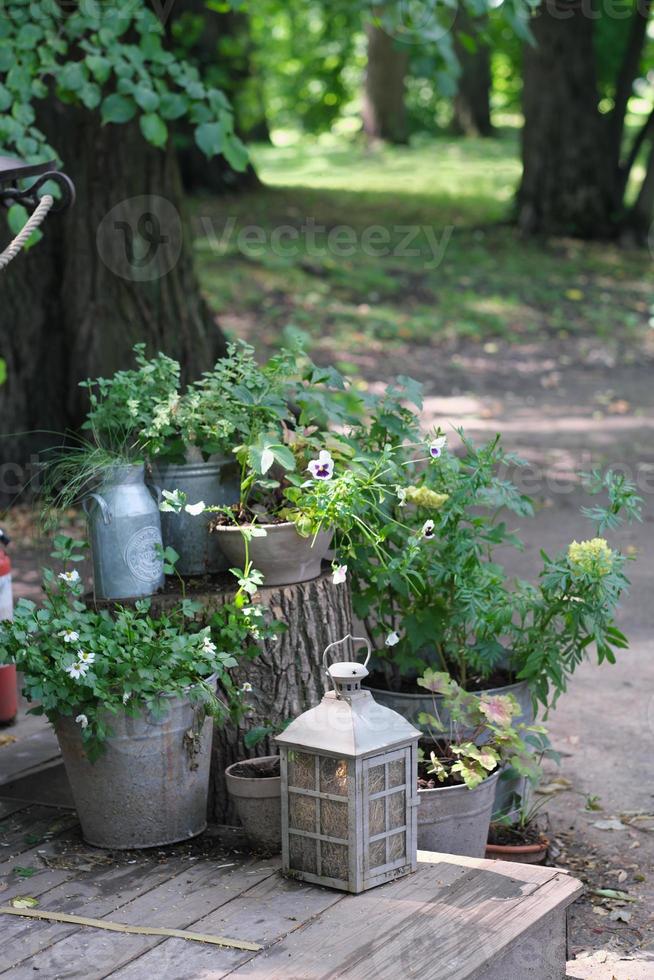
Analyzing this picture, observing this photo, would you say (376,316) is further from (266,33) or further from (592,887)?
(266,33)

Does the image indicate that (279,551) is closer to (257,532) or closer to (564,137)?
(257,532)

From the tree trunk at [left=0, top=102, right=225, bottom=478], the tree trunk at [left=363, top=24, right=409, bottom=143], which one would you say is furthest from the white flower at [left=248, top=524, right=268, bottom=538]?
the tree trunk at [left=363, top=24, right=409, bottom=143]

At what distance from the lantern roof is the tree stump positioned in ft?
1.30

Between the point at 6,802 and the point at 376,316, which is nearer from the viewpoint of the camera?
the point at 6,802

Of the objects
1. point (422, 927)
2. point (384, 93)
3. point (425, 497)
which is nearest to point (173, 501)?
point (425, 497)

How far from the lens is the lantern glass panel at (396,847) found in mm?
3135

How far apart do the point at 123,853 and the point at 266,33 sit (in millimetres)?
25190

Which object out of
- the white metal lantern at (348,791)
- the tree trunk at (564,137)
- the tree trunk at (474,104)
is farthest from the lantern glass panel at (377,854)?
the tree trunk at (474,104)

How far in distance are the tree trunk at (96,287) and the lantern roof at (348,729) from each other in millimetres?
4282

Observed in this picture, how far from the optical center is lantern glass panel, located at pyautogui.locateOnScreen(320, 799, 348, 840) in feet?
10.1

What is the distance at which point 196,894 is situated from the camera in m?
3.06

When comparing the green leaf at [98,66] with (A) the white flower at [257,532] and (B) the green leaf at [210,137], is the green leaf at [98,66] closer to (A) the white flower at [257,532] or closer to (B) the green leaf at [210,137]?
(B) the green leaf at [210,137]

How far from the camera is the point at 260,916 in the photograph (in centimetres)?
293

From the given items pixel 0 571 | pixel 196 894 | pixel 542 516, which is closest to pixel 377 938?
pixel 196 894
